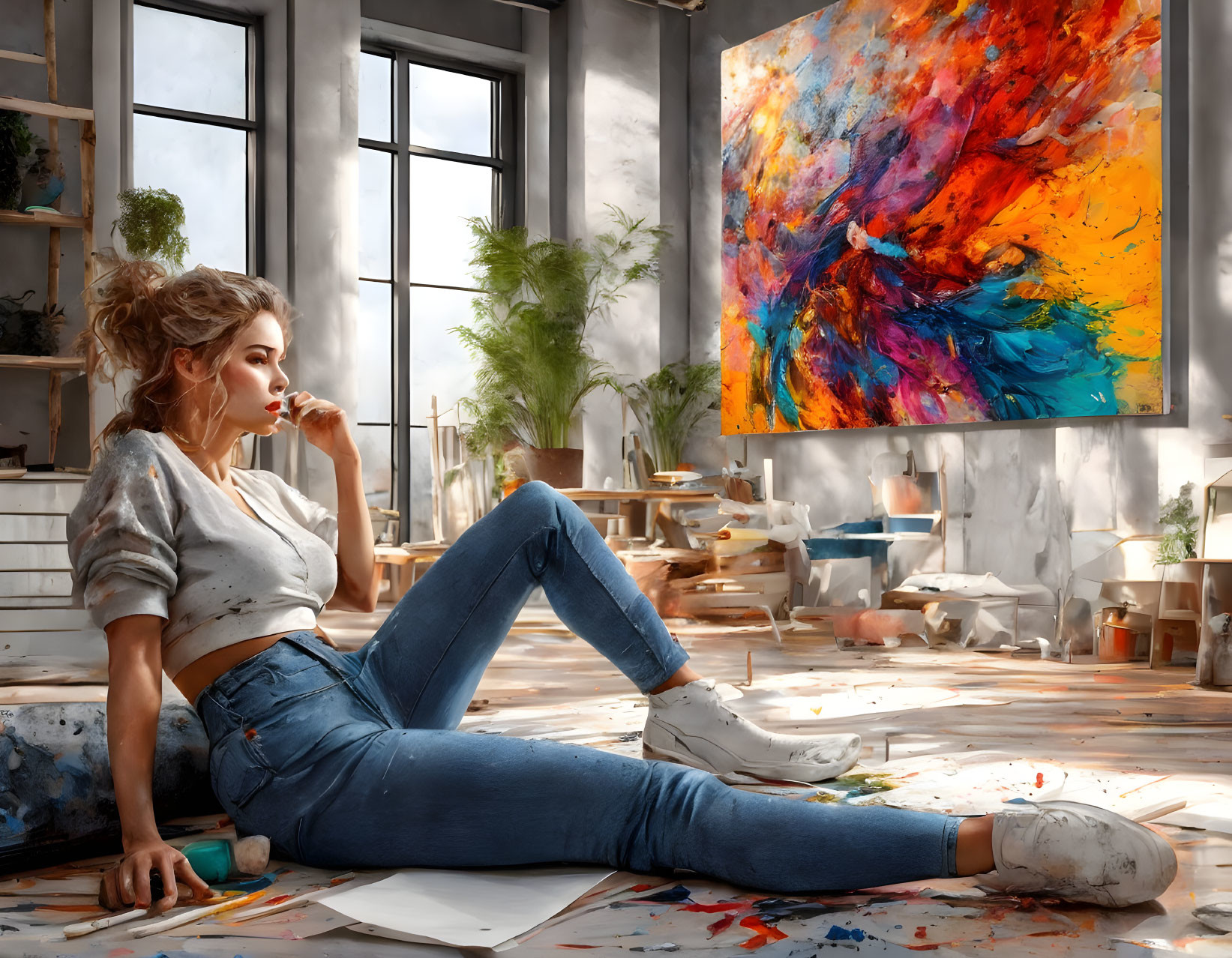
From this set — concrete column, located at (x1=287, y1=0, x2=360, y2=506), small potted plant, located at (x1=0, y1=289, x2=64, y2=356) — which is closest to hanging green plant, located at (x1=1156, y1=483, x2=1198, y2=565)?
concrete column, located at (x1=287, y1=0, x2=360, y2=506)

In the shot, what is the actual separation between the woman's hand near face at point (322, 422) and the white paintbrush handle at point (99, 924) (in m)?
0.62

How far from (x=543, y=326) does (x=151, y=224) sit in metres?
A: 1.76

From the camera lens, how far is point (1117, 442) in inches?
139

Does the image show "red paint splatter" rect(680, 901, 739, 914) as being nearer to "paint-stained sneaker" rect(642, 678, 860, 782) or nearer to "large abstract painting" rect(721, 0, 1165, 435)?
"paint-stained sneaker" rect(642, 678, 860, 782)

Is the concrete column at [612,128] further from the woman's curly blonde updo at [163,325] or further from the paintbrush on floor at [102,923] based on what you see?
the paintbrush on floor at [102,923]

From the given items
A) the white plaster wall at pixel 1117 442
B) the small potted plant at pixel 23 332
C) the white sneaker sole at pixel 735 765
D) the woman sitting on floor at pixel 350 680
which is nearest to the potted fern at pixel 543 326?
the white plaster wall at pixel 1117 442

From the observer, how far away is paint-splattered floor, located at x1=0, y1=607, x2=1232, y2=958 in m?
1.05

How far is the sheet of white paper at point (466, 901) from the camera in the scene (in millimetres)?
1053

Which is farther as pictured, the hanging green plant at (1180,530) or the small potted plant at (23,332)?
the small potted plant at (23,332)

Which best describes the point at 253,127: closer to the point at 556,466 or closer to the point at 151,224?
the point at 151,224

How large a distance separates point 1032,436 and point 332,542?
2929 mm

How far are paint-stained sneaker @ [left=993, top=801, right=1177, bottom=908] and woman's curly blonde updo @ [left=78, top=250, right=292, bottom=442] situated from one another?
3.34 feet

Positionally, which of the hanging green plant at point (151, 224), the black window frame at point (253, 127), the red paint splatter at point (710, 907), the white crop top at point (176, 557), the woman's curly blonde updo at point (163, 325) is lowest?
the red paint splatter at point (710, 907)

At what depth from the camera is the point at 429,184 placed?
18.2ft
